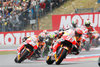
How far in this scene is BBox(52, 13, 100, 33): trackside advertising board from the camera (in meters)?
19.8

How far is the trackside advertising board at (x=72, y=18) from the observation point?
19.8 m

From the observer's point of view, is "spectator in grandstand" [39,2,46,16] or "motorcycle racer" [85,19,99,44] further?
"spectator in grandstand" [39,2,46,16]

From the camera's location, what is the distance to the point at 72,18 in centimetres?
2041

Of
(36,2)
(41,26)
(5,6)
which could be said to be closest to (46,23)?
(41,26)

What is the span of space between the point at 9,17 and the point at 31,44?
1083 cm

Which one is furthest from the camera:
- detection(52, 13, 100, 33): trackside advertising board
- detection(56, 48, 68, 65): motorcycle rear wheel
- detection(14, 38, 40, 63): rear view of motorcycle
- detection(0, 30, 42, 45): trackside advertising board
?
detection(0, 30, 42, 45): trackside advertising board

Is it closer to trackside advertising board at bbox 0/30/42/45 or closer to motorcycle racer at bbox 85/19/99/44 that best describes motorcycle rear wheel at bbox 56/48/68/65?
motorcycle racer at bbox 85/19/99/44

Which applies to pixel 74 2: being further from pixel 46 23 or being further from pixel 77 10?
pixel 46 23

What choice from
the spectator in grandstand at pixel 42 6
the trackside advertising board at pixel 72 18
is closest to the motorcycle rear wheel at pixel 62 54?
the trackside advertising board at pixel 72 18

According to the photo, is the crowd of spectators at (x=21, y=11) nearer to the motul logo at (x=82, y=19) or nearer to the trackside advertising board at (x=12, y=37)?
the trackside advertising board at (x=12, y=37)

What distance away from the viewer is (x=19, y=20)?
20.3 m

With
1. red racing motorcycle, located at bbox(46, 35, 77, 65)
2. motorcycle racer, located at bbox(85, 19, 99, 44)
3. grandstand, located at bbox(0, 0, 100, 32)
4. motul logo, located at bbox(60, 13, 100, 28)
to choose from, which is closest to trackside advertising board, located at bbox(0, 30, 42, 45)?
grandstand, located at bbox(0, 0, 100, 32)

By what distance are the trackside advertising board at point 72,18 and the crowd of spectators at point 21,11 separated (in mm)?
1010

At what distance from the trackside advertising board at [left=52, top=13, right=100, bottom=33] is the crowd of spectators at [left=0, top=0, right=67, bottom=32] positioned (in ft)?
3.31
